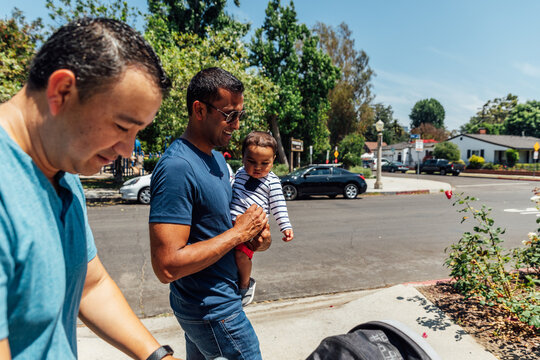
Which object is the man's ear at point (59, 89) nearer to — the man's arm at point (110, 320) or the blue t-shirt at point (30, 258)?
the blue t-shirt at point (30, 258)

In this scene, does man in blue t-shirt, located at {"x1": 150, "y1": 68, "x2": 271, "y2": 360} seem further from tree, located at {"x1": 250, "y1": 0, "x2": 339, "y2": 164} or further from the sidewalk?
tree, located at {"x1": 250, "y1": 0, "x2": 339, "y2": 164}

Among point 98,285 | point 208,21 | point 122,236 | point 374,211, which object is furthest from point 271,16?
point 98,285

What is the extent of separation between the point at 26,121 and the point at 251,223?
43.1 inches

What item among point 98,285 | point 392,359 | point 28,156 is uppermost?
point 28,156

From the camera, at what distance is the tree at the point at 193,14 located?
78.8 ft

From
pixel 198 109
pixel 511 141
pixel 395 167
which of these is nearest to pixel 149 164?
pixel 198 109

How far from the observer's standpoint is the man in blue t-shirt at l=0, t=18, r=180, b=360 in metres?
0.76

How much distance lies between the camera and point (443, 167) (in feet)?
123

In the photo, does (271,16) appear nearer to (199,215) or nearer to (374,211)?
(374,211)

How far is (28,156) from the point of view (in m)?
0.80

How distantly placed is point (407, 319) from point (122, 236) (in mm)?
6299

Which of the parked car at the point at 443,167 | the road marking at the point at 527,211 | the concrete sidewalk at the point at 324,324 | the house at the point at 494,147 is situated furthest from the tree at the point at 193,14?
the house at the point at 494,147

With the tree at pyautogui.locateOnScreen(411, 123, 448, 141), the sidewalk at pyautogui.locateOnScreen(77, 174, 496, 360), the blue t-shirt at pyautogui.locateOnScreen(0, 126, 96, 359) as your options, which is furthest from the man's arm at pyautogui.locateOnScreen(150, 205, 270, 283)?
the tree at pyautogui.locateOnScreen(411, 123, 448, 141)

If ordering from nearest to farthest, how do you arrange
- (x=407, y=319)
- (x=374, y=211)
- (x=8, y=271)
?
1. (x=8, y=271)
2. (x=407, y=319)
3. (x=374, y=211)
